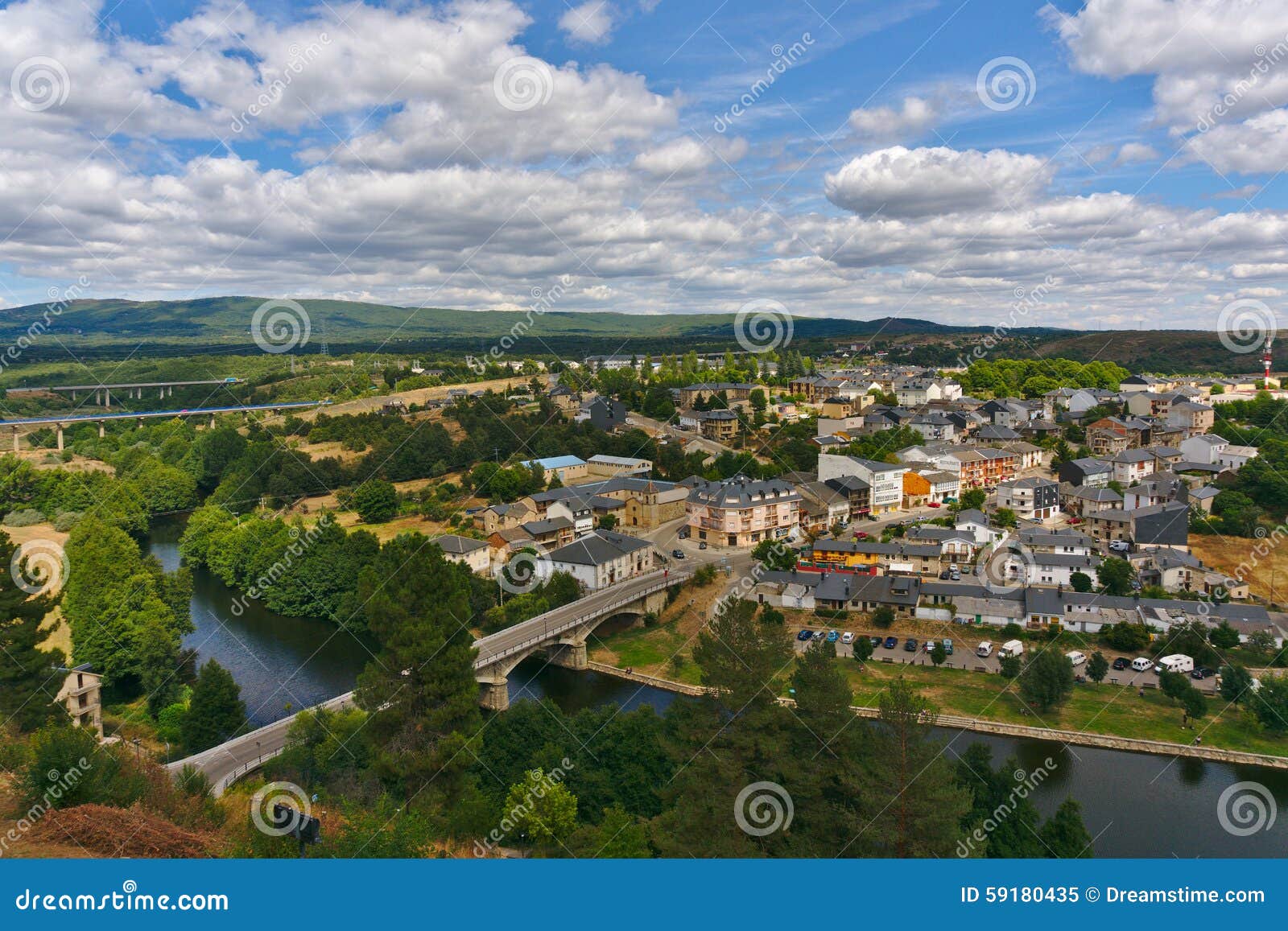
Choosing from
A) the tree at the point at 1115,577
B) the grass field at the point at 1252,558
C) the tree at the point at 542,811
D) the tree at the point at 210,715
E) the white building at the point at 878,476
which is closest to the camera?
the tree at the point at 542,811

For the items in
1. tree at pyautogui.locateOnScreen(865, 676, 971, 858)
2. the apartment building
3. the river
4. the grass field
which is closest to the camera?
tree at pyautogui.locateOnScreen(865, 676, 971, 858)

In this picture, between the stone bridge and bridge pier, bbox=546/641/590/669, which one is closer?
the stone bridge

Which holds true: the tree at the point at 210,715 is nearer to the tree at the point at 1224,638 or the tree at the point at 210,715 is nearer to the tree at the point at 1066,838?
the tree at the point at 1066,838

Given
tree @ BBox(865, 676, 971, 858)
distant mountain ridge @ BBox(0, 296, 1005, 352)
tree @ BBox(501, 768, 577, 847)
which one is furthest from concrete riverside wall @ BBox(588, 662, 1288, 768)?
distant mountain ridge @ BBox(0, 296, 1005, 352)

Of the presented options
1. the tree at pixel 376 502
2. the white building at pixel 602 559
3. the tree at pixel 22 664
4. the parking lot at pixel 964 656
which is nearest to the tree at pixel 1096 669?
the parking lot at pixel 964 656

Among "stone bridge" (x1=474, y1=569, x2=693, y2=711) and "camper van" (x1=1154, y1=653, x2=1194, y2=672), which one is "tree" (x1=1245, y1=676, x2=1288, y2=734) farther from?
"stone bridge" (x1=474, y1=569, x2=693, y2=711)

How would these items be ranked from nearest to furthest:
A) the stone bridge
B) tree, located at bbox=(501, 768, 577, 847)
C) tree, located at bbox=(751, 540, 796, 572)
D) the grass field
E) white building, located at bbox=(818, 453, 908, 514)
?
tree, located at bbox=(501, 768, 577, 847) < the stone bridge < the grass field < tree, located at bbox=(751, 540, 796, 572) < white building, located at bbox=(818, 453, 908, 514)

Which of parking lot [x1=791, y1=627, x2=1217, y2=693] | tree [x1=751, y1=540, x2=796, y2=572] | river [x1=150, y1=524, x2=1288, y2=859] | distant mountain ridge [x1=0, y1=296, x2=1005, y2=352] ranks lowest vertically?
river [x1=150, y1=524, x2=1288, y2=859]
